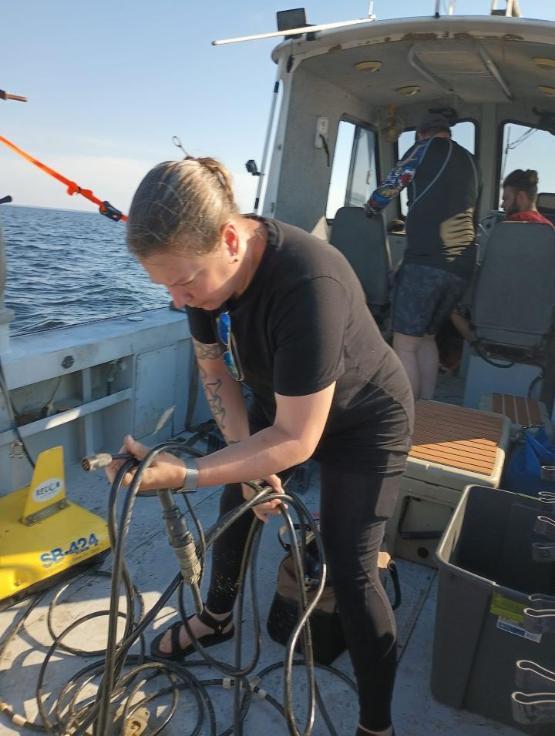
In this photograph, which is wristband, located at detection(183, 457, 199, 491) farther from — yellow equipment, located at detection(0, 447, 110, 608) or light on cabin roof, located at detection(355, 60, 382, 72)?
light on cabin roof, located at detection(355, 60, 382, 72)

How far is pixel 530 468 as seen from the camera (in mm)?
2852

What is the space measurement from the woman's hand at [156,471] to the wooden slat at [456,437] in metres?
1.73

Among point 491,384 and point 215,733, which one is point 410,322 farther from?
point 215,733

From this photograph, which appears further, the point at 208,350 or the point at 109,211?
the point at 109,211

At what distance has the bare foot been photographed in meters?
2.24

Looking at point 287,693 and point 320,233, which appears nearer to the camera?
point 287,693

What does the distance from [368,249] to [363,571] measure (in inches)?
144

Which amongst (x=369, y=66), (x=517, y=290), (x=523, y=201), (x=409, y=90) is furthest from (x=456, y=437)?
(x=409, y=90)

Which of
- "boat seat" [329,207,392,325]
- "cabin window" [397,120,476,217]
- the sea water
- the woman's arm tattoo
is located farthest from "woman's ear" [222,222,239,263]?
the sea water

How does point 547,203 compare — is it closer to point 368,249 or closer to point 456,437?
point 368,249

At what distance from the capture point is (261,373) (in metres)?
1.71

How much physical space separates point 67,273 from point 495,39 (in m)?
18.6

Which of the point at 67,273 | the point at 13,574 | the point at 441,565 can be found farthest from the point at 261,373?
the point at 67,273

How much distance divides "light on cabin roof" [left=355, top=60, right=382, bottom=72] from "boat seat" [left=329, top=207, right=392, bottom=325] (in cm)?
110
